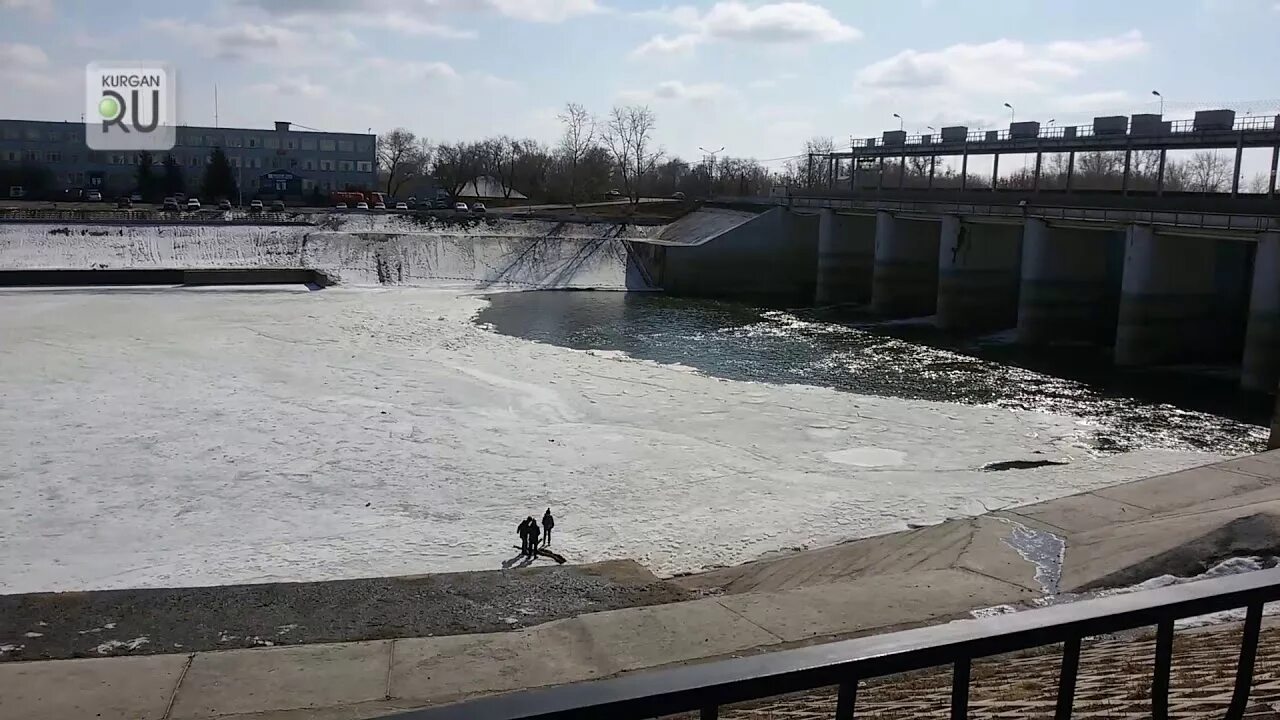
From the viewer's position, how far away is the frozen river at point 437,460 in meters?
15.2

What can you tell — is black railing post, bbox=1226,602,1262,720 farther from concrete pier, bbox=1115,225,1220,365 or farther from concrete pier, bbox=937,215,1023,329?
concrete pier, bbox=937,215,1023,329

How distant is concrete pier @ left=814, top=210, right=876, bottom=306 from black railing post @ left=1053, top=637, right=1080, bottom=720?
57650 millimetres

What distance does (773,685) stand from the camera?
9.13ft

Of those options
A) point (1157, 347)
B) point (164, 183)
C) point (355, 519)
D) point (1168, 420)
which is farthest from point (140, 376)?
point (164, 183)

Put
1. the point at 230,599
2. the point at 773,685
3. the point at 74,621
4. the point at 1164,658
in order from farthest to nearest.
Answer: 1. the point at 230,599
2. the point at 74,621
3. the point at 1164,658
4. the point at 773,685

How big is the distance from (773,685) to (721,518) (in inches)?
560

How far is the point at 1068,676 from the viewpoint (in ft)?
12.0

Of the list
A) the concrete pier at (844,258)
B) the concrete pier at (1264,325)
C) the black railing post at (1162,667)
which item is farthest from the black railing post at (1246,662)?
the concrete pier at (844,258)

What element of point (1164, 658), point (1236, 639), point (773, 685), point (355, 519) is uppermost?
point (773, 685)

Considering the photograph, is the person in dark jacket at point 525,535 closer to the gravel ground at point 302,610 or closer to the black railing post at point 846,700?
the gravel ground at point 302,610

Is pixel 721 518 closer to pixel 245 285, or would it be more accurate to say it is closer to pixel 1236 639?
pixel 1236 639

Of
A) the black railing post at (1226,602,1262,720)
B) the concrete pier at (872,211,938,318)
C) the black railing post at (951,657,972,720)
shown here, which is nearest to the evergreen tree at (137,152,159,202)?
the concrete pier at (872,211,938,318)

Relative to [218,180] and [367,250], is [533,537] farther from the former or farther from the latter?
[218,180]

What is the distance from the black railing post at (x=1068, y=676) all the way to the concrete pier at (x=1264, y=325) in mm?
33091
